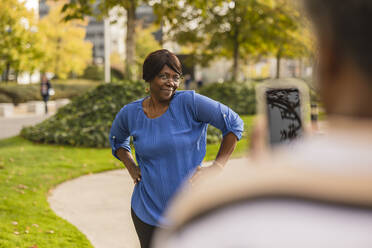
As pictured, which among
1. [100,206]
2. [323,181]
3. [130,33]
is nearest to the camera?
[323,181]

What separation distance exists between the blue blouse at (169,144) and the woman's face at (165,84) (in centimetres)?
5

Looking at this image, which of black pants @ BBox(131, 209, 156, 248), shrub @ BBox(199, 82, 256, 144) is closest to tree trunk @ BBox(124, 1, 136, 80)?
shrub @ BBox(199, 82, 256, 144)

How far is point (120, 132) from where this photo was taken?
9.66 feet

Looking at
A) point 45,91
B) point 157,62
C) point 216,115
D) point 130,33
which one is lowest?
point 216,115

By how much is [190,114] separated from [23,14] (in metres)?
25.2

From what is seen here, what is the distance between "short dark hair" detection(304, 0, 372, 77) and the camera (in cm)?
64

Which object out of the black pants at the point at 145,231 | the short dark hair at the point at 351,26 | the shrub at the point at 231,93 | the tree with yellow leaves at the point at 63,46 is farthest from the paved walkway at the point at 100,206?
the tree with yellow leaves at the point at 63,46

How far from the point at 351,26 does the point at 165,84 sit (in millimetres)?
2060

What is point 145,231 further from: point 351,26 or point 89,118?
point 89,118

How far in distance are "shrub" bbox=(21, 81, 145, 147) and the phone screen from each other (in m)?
10.2

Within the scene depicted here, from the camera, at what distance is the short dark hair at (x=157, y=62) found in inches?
106

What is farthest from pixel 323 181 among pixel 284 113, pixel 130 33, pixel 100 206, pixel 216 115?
pixel 130 33

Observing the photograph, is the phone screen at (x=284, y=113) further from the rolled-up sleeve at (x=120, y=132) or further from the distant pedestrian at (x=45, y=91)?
the distant pedestrian at (x=45, y=91)

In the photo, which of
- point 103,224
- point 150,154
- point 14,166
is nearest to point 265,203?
point 150,154
